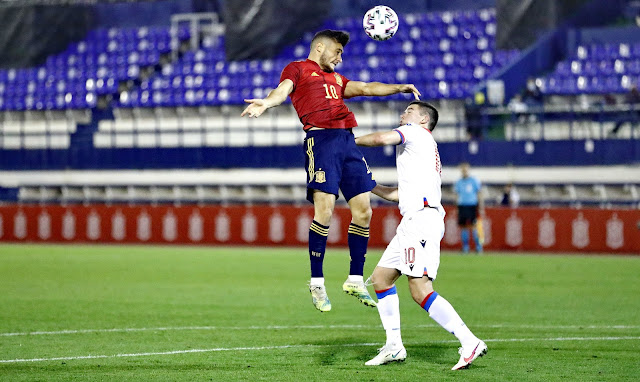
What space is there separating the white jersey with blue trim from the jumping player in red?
689 mm

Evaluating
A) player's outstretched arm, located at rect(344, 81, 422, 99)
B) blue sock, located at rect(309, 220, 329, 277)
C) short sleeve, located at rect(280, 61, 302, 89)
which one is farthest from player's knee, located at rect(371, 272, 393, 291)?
short sleeve, located at rect(280, 61, 302, 89)

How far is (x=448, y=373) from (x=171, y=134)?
24535mm

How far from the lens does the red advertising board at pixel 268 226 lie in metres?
24.8

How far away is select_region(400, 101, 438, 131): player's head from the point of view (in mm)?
8555

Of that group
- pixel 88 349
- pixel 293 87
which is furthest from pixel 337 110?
pixel 88 349

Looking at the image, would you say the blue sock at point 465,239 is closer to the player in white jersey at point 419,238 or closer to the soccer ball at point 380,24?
the soccer ball at point 380,24

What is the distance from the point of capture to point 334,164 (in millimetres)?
9227

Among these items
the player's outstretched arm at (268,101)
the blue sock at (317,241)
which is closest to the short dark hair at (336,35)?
the player's outstretched arm at (268,101)

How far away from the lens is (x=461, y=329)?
830 centimetres

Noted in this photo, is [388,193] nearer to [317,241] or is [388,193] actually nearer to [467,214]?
[317,241]

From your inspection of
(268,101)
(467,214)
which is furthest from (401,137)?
(467,214)

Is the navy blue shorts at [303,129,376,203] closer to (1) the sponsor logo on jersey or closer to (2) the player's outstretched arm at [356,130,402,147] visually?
(1) the sponsor logo on jersey

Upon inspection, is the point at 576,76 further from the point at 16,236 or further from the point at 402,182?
the point at 402,182

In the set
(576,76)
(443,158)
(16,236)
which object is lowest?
(16,236)
